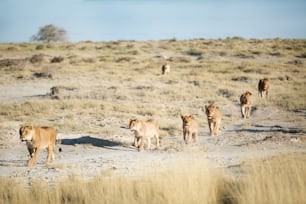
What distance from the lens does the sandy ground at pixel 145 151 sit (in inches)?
486

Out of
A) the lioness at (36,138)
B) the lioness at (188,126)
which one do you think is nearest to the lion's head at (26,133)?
the lioness at (36,138)

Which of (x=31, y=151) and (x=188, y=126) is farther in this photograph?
(x=188, y=126)

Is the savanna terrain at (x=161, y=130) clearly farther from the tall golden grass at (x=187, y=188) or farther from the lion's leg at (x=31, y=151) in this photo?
the lion's leg at (x=31, y=151)

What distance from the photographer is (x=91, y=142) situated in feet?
57.5

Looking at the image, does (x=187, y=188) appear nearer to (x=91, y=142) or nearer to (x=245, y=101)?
(x=91, y=142)

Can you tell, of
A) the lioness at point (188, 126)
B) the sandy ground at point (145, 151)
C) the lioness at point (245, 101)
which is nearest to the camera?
the sandy ground at point (145, 151)

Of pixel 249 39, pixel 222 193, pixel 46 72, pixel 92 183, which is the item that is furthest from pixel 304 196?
pixel 249 39

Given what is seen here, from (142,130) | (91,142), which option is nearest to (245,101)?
(142,130)

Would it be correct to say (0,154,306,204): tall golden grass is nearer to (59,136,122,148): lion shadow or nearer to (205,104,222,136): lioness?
(59,136,122,148): lion shadow

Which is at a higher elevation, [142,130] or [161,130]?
[142,130]

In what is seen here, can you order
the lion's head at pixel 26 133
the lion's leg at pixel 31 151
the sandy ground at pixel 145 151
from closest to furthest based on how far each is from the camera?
the sandy ground at pixel 145 151, the lion's head at pixel 26 133, the lion's leg at pixel 31 151

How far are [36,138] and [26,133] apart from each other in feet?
1.21

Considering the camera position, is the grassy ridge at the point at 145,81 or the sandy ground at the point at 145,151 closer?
the sandy ground at the point at 145,151

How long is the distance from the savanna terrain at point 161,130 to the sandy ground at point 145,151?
3 centimetres
